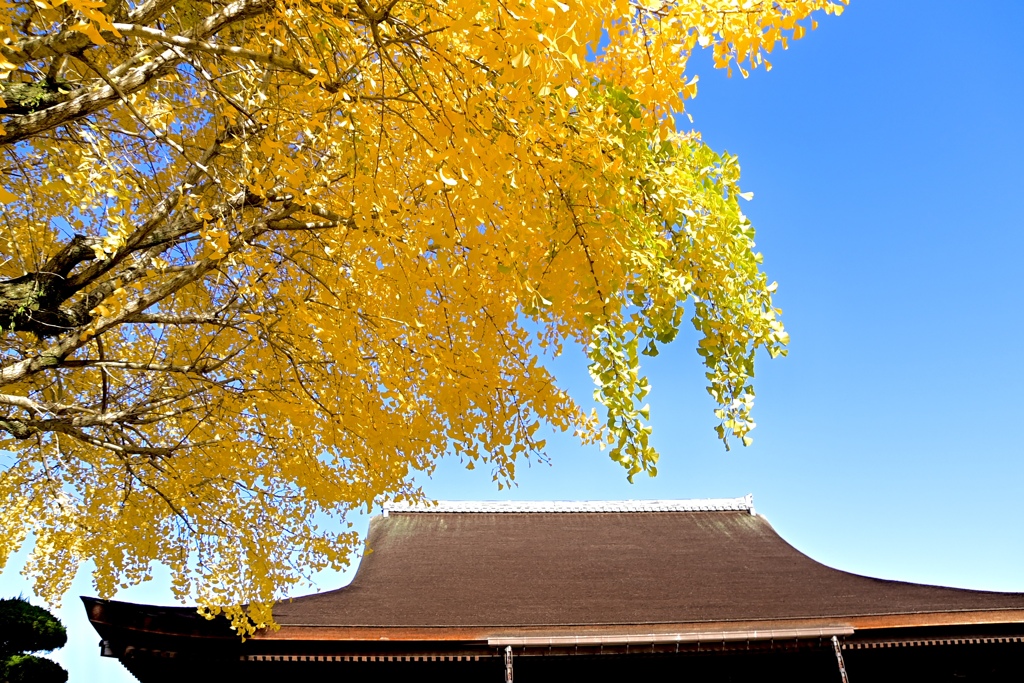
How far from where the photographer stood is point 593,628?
21.9ft

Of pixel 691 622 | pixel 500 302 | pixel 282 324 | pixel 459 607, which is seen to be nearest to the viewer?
pixel 500 302

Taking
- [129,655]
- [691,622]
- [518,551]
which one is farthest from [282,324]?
[518,551]

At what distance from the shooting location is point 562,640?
649 cm

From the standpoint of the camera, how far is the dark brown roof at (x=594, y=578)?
23.7 ft

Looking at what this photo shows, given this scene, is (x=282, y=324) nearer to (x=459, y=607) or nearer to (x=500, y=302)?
(x=500, y=302)

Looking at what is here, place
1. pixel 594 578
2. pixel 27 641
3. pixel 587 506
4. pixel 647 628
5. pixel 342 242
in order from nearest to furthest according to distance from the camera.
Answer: pixel 342 242 → pixel 27 641 → pixel 647 628 → pixel 594 578 → pixel 587 506

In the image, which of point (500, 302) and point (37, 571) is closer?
point (500, 302)

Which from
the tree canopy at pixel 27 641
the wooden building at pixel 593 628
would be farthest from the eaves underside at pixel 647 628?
the tree canopy at pixel 27 641

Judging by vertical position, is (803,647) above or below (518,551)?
below

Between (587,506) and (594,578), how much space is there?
3.39m

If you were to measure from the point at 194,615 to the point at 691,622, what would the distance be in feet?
16.4

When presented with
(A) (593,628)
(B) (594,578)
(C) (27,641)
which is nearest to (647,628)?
(A) (593,628)

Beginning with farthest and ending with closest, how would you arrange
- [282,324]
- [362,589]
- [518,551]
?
1. [518,551]
2. [362,589]
3. [282,324]

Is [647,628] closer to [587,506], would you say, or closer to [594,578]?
[594,578]
